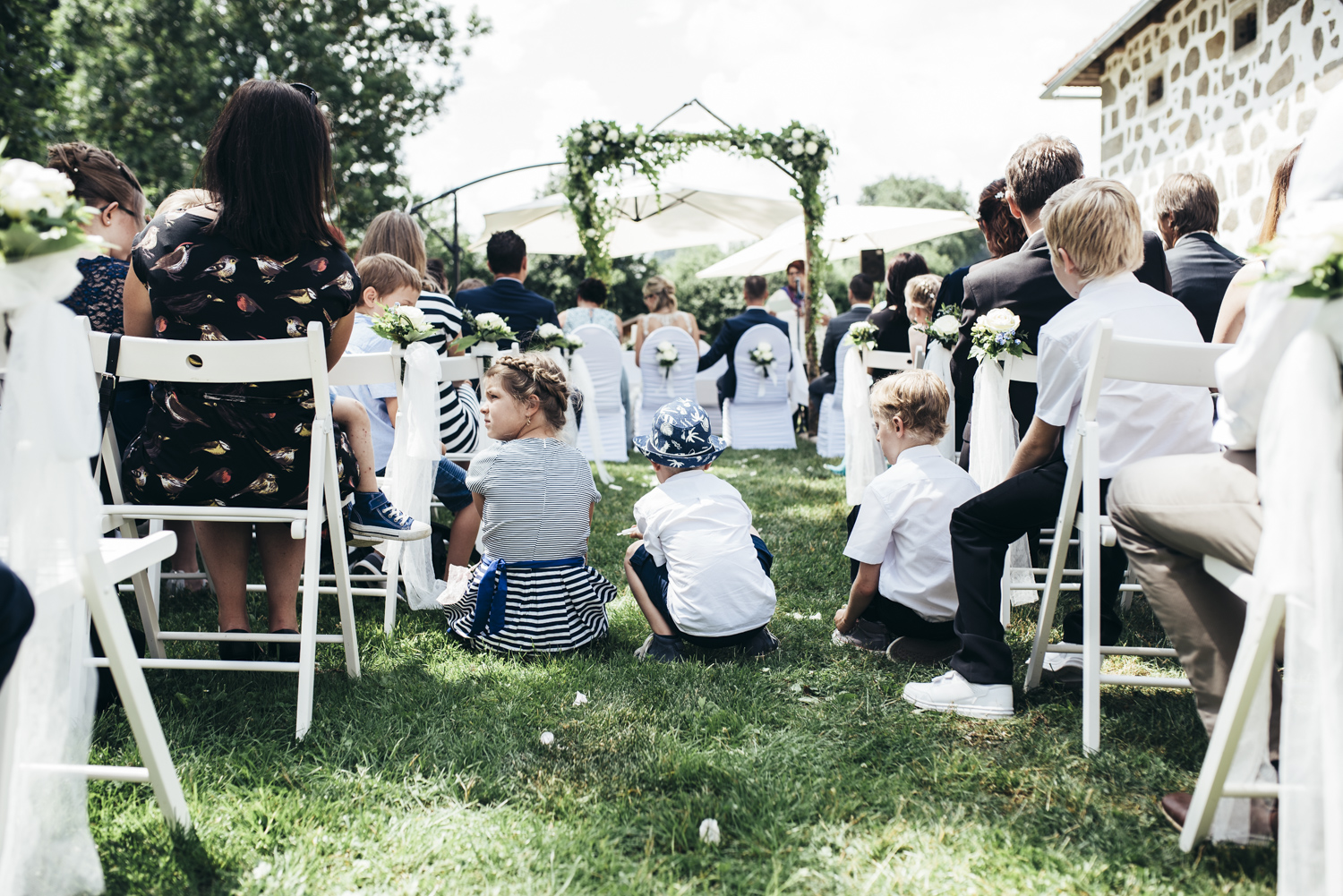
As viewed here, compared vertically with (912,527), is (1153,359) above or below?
above

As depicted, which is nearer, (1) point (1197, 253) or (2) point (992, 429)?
(2) point (992, 429)

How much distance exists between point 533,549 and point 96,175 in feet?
7.06

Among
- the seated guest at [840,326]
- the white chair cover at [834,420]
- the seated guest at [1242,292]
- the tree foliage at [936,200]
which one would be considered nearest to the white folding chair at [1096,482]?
the seated guest at [1242,292]

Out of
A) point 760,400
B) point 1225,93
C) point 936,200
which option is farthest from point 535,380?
point 936,200

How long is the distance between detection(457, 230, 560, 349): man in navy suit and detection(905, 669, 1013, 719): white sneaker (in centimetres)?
382

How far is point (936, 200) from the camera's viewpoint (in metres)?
46.0

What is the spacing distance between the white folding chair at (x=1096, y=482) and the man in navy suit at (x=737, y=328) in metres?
6.39

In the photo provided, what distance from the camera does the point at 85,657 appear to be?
5.66 ft

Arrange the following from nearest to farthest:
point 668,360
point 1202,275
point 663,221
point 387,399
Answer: point 1202,275, point 387,399, point 668,360, point 663,221

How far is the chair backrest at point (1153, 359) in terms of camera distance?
2.13 m

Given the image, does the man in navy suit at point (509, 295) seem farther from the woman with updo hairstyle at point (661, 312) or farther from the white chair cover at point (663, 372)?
the woman with updo hairstyle at point (661, 312)

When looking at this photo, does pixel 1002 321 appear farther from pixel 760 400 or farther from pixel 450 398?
pixel 760 400

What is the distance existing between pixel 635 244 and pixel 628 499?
563cm

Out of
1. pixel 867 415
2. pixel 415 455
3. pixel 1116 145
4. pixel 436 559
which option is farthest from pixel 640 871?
pixel 1116 145
